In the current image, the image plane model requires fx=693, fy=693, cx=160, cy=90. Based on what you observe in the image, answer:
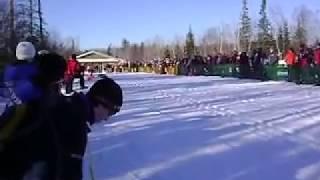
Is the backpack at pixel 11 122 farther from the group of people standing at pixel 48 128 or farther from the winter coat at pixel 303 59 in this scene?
the winter coat at pixel 303 59

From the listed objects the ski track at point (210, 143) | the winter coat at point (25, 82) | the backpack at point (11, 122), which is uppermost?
the winter coat at point (25, 82)

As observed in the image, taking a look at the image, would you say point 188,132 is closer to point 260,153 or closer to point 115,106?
point 260,153

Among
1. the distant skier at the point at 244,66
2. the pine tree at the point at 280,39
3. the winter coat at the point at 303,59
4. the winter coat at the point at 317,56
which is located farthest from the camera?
the pine tree at the point at 280,39

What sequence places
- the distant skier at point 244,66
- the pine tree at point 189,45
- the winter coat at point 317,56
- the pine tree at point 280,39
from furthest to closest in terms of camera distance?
the pine tree at point 189,45 → the pine tree at point 280,39 → the distant skier at point 244,66 → the winter coat at point 317,56

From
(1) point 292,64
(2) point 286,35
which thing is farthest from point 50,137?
(2) point 286,35

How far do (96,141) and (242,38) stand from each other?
105 meters

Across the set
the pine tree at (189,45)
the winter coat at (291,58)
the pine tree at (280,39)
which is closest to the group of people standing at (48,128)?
the winter coat at (291,58)

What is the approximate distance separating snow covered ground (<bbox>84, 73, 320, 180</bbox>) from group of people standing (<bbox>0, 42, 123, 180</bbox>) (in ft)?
4.23

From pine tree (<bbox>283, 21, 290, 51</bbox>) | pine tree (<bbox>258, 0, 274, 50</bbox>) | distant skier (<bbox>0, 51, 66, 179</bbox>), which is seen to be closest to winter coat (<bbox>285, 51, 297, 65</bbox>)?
distant skier (<bbox>0, 51, 66, 179</bbox>)

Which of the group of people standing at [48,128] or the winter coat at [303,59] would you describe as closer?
the group of people standing at [48,128]

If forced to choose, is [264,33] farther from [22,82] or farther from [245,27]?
[22,82]

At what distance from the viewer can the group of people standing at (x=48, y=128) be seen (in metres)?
2.90

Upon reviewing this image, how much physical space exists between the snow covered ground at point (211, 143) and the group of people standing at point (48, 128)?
129cm

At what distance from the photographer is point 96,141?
1038 centimetres
